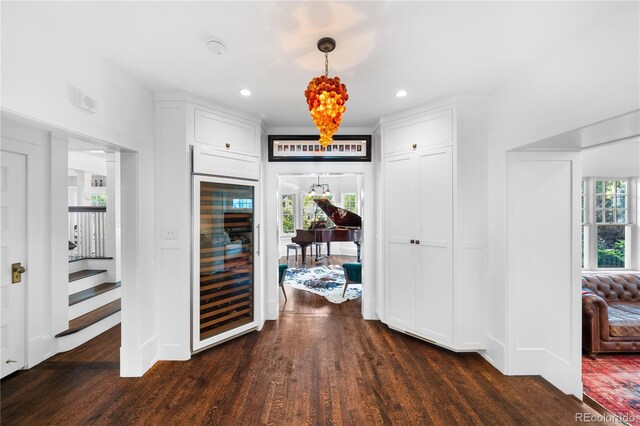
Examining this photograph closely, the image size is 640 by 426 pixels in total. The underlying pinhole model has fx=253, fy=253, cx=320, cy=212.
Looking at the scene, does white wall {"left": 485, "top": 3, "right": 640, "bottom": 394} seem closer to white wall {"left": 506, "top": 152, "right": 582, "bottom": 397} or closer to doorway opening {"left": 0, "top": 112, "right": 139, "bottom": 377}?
white wall {"left": 506, "top": 152, "right": 582, "bottom": 397}

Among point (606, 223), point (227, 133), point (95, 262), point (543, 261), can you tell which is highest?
point (227, 133)

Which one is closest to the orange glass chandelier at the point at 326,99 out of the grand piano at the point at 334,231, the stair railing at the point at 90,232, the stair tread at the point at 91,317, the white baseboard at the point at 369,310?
the white baseboard at the point at 369,310

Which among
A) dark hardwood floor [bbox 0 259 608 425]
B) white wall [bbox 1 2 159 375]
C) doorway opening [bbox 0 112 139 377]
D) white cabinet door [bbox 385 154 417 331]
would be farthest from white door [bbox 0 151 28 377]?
white cabinet door [bbox 385 154 417 331]

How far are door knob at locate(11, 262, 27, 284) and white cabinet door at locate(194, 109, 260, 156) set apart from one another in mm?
2075

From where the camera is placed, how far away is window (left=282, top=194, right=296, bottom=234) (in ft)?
29.6

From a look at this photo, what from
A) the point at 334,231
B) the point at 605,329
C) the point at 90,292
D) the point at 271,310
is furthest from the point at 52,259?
the point at 605,329

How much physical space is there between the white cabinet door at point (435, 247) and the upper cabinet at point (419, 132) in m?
0.14

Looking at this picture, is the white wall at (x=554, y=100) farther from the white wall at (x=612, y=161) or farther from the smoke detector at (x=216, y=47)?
the white wall at (x=612, y=161)

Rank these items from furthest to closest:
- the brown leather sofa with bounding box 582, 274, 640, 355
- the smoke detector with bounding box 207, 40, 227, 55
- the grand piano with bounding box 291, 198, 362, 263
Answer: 1. the grand piano with bounding box 291, 198, 362, 263
2. the brown leather sofa with bounding box 582, 274, 640, 355
3. the smoke detector with bounding box 207, 40, 227, 55

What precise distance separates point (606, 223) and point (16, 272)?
8.09 m

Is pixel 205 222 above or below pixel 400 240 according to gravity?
above

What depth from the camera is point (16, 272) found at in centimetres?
243

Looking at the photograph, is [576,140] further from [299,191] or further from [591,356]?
[299,191]

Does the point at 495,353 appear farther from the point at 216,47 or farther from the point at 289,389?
the point at 216,47
